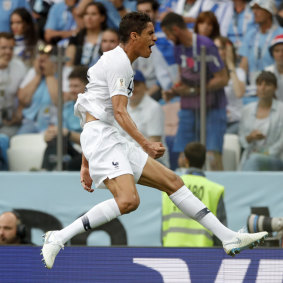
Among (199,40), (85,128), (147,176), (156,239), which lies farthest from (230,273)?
(199,40)

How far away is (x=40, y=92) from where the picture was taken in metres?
9.74

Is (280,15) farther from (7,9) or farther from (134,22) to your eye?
(134,22)

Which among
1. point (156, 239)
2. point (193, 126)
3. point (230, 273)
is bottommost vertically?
point (156, 239)

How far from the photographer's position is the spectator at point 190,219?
8102 millimetres

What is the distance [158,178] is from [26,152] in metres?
3.59

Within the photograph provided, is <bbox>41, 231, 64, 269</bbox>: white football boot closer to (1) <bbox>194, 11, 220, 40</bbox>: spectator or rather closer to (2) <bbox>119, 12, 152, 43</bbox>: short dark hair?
(2) <bbox>119, 12, 152, 43</bbox>: short dark hair

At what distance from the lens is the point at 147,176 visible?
6.44 m

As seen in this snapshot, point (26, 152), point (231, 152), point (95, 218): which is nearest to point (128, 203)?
point (95, 218)

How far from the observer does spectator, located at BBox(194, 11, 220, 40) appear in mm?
10046

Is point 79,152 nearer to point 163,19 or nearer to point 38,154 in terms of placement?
point 38,154

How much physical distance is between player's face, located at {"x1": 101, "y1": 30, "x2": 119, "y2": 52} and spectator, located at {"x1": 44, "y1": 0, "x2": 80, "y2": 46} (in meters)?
1.23

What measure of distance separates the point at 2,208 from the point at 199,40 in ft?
9.69

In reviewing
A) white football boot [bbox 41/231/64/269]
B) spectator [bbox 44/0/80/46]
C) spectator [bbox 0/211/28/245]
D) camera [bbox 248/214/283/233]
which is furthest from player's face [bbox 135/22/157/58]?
spectator [bbox 44/0/80/46]

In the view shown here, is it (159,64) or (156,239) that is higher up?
(159,64)
